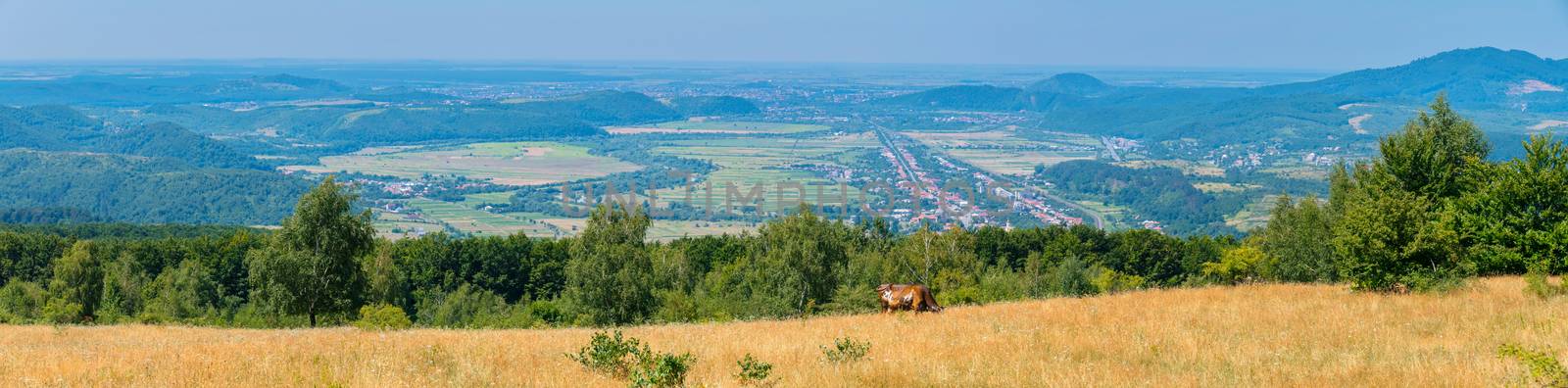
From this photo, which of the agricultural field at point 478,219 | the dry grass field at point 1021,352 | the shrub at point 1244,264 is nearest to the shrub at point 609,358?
the dry grass field at point 1021,352

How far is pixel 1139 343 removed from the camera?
13.1m

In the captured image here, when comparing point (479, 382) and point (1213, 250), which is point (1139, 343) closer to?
point (479, 382)

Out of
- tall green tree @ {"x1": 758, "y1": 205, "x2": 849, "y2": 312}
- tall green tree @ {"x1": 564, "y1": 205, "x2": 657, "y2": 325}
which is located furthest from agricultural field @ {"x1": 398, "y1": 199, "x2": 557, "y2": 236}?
tall green tree @ {"x1": 564, "y1": 205, "x2": 657, "y2": 325}

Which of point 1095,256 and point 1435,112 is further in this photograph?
point 1095,256

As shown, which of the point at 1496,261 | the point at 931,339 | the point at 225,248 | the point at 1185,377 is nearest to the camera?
the point at 1185,377

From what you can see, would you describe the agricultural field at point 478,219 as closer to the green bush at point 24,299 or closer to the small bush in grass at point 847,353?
the green bush at point 24,299

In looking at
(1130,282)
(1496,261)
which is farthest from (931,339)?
(1130,282)

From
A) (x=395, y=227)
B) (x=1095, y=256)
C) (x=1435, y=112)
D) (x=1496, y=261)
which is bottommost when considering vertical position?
(x=395, y=227)

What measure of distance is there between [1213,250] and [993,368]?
7188 centimetres

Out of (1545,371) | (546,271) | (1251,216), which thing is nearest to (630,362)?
(1545,371)

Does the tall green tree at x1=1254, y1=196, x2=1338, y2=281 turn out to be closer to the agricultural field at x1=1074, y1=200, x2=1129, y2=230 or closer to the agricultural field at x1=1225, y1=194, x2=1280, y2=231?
the agricultural field at x1=1225, y1=194, x2=1280, y2=231

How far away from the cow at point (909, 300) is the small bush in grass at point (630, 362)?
7722mm

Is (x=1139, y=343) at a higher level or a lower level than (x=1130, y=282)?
higher

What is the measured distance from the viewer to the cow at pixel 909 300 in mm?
19625
